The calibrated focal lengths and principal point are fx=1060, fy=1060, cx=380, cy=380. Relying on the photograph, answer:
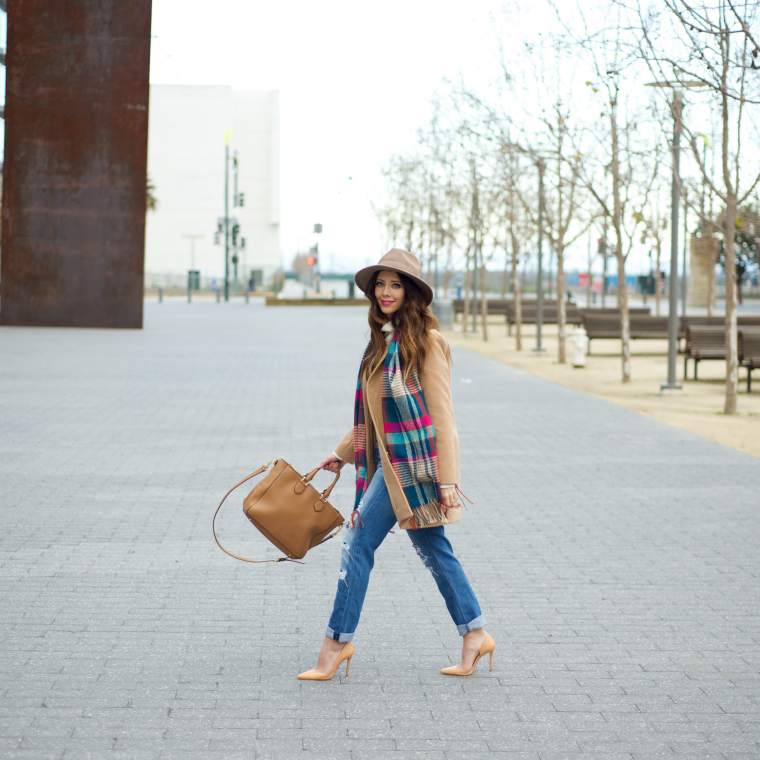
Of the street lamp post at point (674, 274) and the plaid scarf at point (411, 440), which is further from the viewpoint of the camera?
the street lamp post at point (674, 274)

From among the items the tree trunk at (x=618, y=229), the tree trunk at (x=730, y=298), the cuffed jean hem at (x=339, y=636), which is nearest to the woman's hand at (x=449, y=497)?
the cuffed jean hem at (x=339, y=636)

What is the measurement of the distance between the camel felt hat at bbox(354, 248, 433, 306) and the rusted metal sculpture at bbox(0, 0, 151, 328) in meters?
22.4

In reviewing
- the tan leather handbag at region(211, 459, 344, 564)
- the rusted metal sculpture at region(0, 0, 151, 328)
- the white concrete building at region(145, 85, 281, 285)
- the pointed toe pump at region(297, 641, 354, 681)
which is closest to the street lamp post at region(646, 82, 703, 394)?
the tan leather handbag at region(211, 459, 344, 564)

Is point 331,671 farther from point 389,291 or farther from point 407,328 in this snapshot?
point 389,291

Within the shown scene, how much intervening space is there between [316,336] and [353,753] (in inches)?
945

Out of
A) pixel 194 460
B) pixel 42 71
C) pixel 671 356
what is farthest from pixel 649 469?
pixel 42 71

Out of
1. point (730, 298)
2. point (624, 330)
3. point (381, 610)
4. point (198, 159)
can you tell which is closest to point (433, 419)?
point (381, 610)

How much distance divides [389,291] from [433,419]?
1.62ft

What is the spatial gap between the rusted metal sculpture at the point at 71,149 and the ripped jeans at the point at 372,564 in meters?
22.5

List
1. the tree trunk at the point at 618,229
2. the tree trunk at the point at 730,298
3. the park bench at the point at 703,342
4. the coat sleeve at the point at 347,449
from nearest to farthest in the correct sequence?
the coat sleeve at the point at 347,449 → the tree trunk at the point at 730,298 → the tree trunk at the point at 618,229 → the park bench at the point at 703,342

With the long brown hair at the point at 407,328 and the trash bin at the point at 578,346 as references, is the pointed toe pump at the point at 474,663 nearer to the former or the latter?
the long brown hair at the point at 407,328

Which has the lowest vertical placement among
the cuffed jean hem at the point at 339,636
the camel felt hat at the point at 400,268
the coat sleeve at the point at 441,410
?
the cuffed jean hem at the point at 339,636

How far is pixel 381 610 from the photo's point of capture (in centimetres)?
493

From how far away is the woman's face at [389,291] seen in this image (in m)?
3.87
